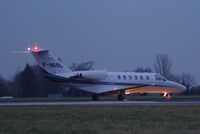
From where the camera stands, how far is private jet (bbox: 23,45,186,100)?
178ft

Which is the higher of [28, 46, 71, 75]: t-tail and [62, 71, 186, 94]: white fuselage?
[28, 46, 71, 75]: t-tail

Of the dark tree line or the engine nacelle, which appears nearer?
the engine nacelle

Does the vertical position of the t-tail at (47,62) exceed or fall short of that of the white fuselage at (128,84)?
it exceeds it

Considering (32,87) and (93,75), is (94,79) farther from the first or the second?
(32,87)

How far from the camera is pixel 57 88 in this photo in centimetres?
11825

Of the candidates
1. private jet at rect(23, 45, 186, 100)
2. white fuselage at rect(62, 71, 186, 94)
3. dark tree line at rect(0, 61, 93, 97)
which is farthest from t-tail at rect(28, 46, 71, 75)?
dark tree line at rect(0, 61, 93, 97)

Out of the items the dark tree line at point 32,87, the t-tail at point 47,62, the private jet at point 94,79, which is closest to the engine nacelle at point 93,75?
the private jet at point 94,79

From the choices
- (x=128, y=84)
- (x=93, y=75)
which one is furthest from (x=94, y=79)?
(x=128, y=84)

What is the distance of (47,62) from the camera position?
5494 centimetres

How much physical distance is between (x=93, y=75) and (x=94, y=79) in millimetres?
438

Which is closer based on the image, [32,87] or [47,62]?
[47,62]

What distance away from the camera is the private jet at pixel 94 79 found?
178 ft

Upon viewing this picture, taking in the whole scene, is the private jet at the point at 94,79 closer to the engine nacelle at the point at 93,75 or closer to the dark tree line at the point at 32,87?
the engine nacelle at the point at 93,75

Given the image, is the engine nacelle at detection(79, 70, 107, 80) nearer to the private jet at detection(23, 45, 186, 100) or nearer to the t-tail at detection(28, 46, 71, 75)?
the private jet at detection(23, 45, 186, 100)
